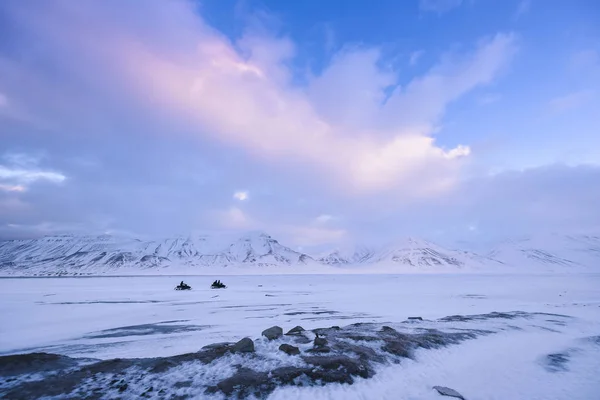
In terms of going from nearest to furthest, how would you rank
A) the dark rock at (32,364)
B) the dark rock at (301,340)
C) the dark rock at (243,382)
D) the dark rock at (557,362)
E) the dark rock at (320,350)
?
the dark rock at (243,382) < the dark rock at (32,364) < the dark rock at (557,362) < the dark rock at (320,350) < the dark rock at (301,340)

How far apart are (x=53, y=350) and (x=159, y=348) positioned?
526 cm

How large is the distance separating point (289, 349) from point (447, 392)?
20.6 ft

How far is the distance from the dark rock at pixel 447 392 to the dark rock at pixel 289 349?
18.1 feet

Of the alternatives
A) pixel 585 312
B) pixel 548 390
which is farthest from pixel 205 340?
pixel 585 312

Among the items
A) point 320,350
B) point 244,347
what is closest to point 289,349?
point 320,350

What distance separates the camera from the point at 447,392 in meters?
10.8

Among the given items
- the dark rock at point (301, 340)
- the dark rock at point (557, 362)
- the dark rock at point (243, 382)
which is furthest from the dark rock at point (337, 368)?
the dark rock at point (557, 362)

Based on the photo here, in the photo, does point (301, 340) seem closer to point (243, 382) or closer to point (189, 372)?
point (243, 382)

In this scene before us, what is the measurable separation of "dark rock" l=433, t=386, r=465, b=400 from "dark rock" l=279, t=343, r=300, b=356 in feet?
18.1

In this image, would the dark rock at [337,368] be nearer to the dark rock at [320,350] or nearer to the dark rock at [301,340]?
the dark rock at [320,350]

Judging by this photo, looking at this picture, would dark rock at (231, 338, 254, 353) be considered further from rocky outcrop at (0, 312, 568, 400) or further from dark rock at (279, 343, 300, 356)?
dark rock at (279, 343, 300, 356)

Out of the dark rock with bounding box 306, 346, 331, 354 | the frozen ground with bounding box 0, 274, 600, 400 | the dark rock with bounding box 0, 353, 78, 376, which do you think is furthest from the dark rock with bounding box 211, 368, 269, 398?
the dark rock with bounding box 0, 353, 78, 376

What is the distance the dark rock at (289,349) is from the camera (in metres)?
14.1

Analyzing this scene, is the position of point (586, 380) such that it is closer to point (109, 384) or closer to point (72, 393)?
point (109, 384)
